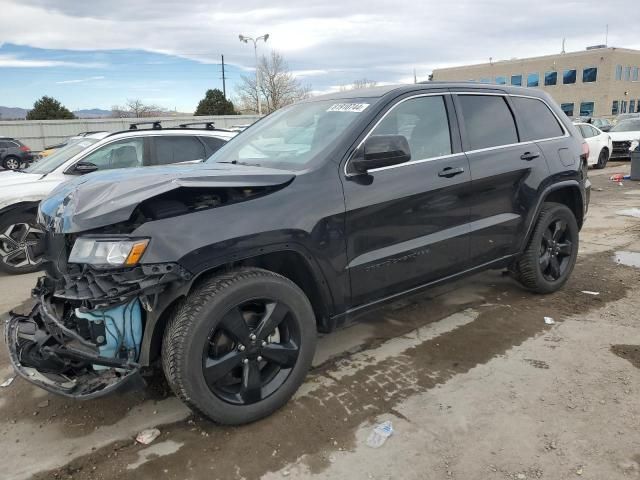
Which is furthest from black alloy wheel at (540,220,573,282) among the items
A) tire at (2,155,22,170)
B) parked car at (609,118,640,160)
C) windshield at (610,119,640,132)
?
tire at (2,155,22,170)

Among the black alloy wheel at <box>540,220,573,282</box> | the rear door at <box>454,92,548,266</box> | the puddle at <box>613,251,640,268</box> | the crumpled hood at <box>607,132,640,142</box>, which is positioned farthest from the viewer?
the crumpled hood at <box>607,132,640,142</box>

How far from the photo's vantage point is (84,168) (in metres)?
6.52

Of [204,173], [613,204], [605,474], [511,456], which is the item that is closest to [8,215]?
[204,173]

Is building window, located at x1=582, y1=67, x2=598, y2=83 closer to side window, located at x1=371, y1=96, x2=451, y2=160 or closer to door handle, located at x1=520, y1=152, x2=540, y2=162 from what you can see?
door handle, located at x1=520, y1=152, x2=540, y2=162

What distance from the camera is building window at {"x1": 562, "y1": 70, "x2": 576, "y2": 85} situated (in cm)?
5869

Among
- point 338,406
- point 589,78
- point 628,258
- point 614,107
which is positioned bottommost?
point 338,406

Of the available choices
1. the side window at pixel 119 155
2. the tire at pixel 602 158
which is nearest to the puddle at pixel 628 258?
the side window at pixel 119 155

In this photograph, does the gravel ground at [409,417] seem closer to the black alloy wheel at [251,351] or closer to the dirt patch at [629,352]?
the dirt patch at [629,352]

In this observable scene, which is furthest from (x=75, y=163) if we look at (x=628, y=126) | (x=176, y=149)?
(x=628, y=126)

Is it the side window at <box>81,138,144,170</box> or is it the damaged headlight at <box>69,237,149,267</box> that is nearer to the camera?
the damaged headlight at <box>69,237,149,267</box>

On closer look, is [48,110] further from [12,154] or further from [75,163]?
[75,163]

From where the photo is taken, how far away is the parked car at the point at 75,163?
20.4ft

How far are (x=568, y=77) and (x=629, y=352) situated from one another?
6439 cm

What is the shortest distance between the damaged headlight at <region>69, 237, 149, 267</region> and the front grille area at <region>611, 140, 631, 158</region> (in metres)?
20.3
